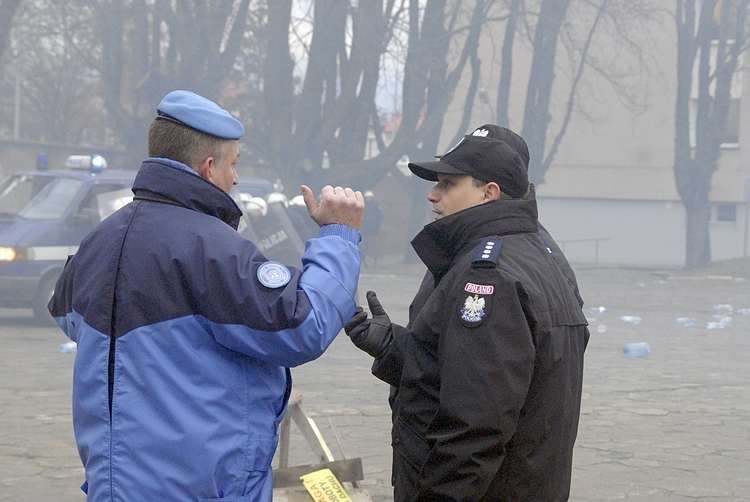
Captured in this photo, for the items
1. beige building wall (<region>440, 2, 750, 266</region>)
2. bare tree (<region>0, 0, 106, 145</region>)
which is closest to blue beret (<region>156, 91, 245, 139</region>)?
bare tree (<region>0, 0, 106, 145</region>)

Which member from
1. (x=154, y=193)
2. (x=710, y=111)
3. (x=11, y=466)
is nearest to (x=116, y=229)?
(x=154, y=193)

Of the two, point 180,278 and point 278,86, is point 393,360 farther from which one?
point 278,86

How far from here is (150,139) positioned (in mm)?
3004

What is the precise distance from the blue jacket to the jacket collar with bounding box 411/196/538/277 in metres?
0.53

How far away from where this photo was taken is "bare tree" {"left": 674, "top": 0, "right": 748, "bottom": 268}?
34125 millimetres

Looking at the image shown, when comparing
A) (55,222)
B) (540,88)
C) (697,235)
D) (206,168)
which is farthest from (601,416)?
(697,235)

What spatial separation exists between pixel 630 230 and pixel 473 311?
43806 mm

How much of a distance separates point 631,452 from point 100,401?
547cm

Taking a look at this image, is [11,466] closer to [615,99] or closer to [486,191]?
[486,191]

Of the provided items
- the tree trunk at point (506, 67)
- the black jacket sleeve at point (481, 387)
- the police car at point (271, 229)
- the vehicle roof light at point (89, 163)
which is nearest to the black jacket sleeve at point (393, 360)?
the black jacket sleeve at point (481, 387)

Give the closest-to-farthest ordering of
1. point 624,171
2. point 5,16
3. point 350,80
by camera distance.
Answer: point 5,16, point 350,80, point 624,171

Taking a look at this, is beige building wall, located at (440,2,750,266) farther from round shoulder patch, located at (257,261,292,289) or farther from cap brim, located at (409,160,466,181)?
round shoulder patch, located at (257,261,292,289)

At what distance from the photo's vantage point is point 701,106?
115 ft

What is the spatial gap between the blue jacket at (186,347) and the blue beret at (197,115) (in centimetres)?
11
